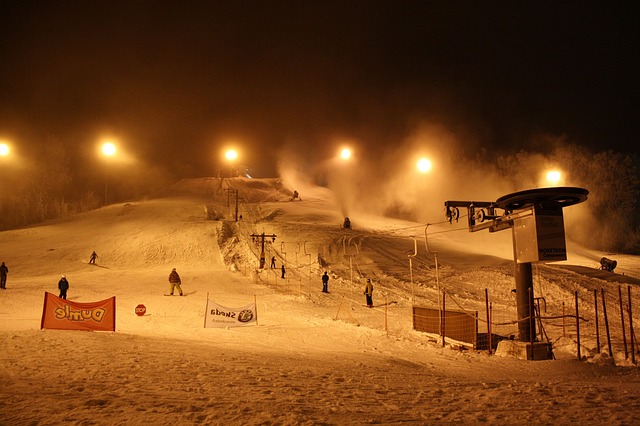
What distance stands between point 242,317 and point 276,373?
28.6 ft

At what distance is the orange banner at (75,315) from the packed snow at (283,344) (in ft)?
3.59

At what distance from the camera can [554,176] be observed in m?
57.2

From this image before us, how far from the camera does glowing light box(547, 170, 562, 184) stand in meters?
56.8

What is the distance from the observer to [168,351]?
1020cm

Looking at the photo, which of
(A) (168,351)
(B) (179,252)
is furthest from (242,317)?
(B) (179,252)

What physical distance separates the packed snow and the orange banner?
43.1 inches

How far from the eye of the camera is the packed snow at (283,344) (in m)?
5.86

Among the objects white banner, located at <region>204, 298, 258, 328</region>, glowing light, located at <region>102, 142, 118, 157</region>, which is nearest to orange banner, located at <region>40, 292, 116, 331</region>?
white banner, located at <region>204, 298, 258, 328</region>

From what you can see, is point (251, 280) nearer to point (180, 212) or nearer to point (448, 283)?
point (448, 283)

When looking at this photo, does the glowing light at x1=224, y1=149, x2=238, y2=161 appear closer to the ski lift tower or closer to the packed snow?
the packed snow

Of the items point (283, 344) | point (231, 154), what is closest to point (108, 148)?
point (231, 154)

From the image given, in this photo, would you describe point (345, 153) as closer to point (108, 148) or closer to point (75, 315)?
point (108, 148)

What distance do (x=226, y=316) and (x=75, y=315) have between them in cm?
536

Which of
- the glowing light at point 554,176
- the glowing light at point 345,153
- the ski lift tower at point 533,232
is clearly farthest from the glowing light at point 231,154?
the ski lift tower at point 533,232
